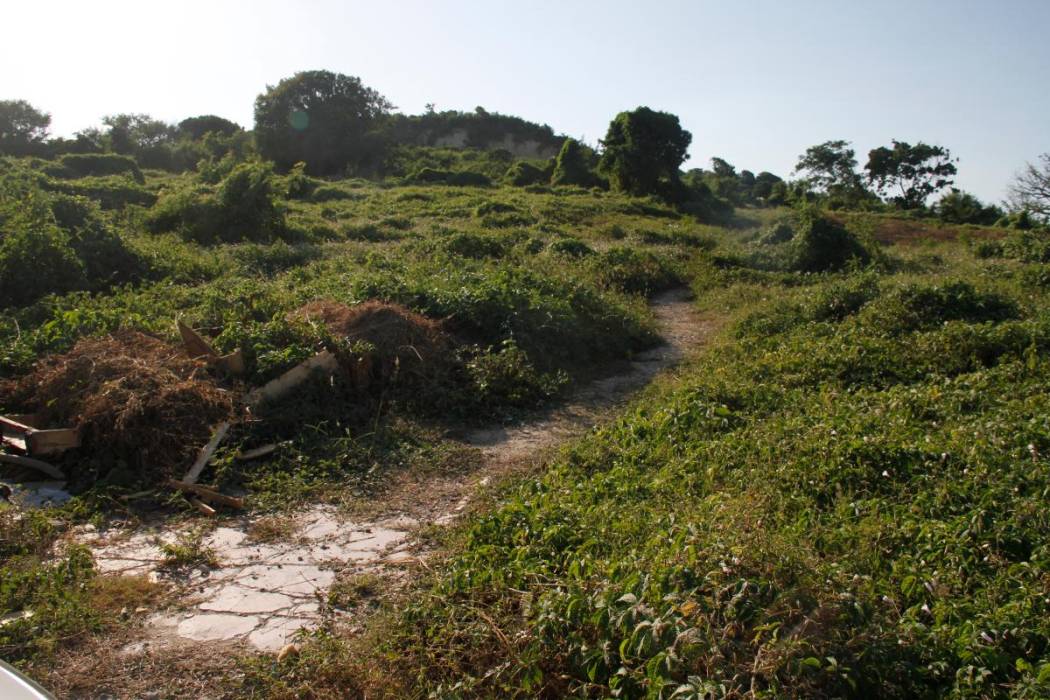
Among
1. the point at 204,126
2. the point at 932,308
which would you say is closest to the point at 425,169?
the point at 204,126

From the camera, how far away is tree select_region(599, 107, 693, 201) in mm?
30250

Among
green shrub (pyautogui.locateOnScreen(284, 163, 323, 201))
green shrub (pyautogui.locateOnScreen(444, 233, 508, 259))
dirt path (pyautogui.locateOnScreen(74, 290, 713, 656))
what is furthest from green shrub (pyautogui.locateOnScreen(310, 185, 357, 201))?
dirt path (pyautogui.locateOnScreen(74, 290, 713, 656))

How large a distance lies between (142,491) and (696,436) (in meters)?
3.85

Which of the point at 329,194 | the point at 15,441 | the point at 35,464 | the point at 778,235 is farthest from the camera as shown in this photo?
the point at 329,194

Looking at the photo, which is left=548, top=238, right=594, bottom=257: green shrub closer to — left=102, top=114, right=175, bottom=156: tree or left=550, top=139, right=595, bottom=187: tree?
left=550, top=139, right=595, bottom=187: tree

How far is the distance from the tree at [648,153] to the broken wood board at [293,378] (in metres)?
24.6

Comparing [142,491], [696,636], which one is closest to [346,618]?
[696,636]

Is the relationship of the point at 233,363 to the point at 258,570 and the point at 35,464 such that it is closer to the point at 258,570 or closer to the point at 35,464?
the point at 35,464

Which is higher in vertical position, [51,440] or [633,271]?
[633,271]

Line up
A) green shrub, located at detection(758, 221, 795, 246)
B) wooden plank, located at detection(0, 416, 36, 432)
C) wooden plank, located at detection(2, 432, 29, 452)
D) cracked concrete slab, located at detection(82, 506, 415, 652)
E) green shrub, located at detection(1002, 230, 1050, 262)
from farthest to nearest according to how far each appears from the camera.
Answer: green shrub, located at detection(758, 221, 795, 246) < green shrub, located at detection(1002, 230, 1050, 262) < wooden plank, located at detection(0, 416, 36, 432) < wooden plank, located at detection(2, 432, 29, 452) < cracked concrete slab, located at detection(82, 506, 415, 652)

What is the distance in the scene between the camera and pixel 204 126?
47500 millimetres

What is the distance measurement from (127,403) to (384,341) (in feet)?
7.86

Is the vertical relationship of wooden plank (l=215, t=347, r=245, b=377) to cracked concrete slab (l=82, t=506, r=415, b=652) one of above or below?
above

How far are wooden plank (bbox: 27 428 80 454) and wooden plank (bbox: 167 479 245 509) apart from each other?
0.89 metres
